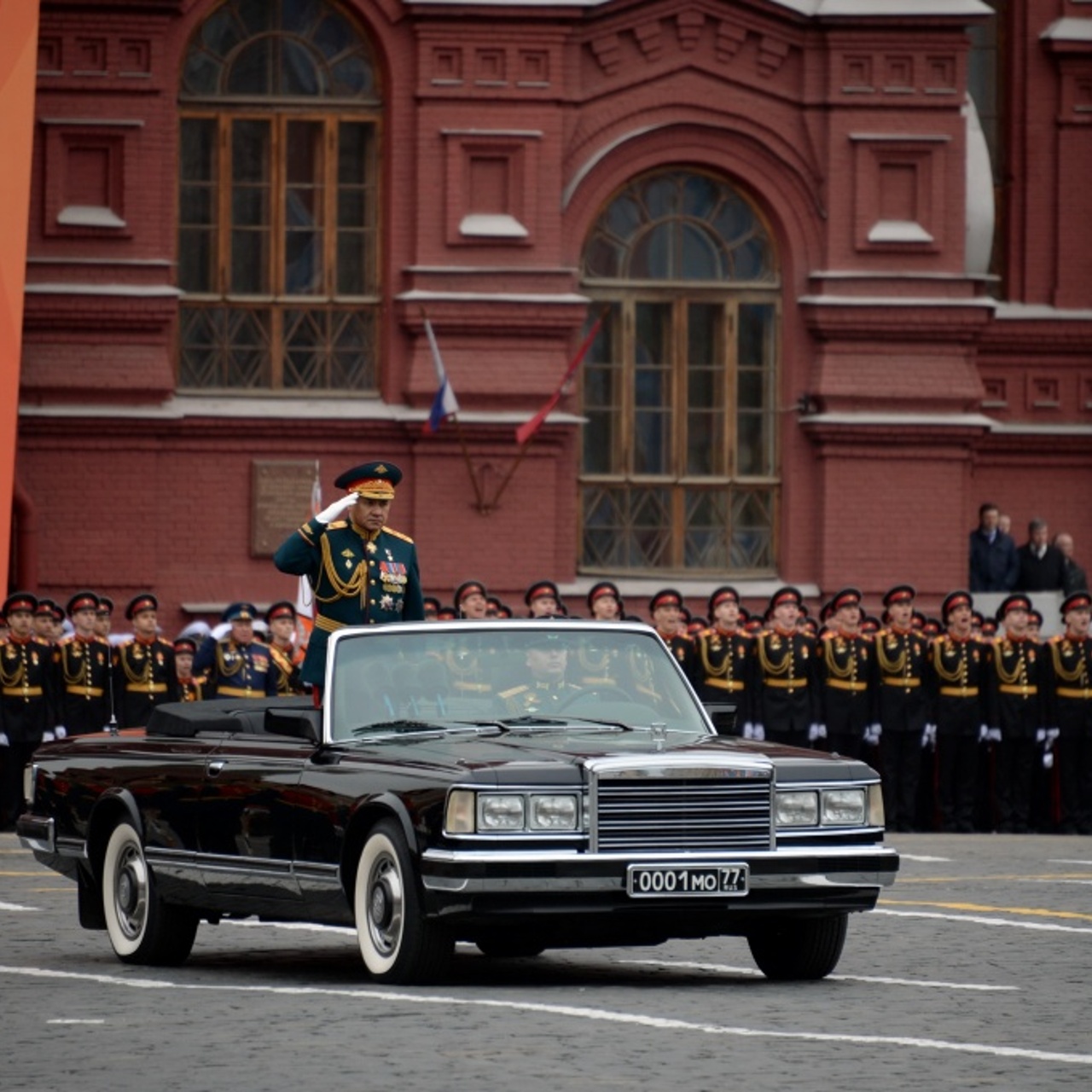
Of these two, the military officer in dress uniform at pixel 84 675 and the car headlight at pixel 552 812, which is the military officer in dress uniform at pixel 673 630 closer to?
the military officer in dress uniform at pixel 84 675

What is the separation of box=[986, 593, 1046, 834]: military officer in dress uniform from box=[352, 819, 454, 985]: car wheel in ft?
44.0

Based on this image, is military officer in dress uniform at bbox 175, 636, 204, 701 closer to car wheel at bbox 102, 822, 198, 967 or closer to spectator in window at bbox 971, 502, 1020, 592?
spectator in window at bbox 971, 502, 1020, 592

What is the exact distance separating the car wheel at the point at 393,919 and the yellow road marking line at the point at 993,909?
184 inches

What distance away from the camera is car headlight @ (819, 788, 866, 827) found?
1232cm

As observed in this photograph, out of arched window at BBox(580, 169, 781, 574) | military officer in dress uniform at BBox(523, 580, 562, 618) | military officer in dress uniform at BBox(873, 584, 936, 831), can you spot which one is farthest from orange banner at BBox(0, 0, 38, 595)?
military officer in dress uniform at BBox(873, 584, 936, 831)

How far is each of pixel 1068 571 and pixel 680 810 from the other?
18.0m

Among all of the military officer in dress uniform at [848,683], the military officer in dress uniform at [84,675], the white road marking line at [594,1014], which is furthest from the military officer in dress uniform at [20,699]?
the white road marking line at [594,1014]

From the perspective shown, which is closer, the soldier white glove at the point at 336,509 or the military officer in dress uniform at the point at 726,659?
the soldier white glove at the point at 336,509

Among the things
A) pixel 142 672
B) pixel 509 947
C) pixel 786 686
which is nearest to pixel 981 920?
pixel 509 947

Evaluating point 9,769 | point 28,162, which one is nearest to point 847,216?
point 28,162

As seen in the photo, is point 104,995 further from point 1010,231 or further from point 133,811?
point 1010,231

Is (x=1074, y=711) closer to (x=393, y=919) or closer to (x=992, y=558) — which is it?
(x=992, y=558)

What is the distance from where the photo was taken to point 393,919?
1209 centimetres

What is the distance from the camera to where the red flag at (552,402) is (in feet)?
93.5
